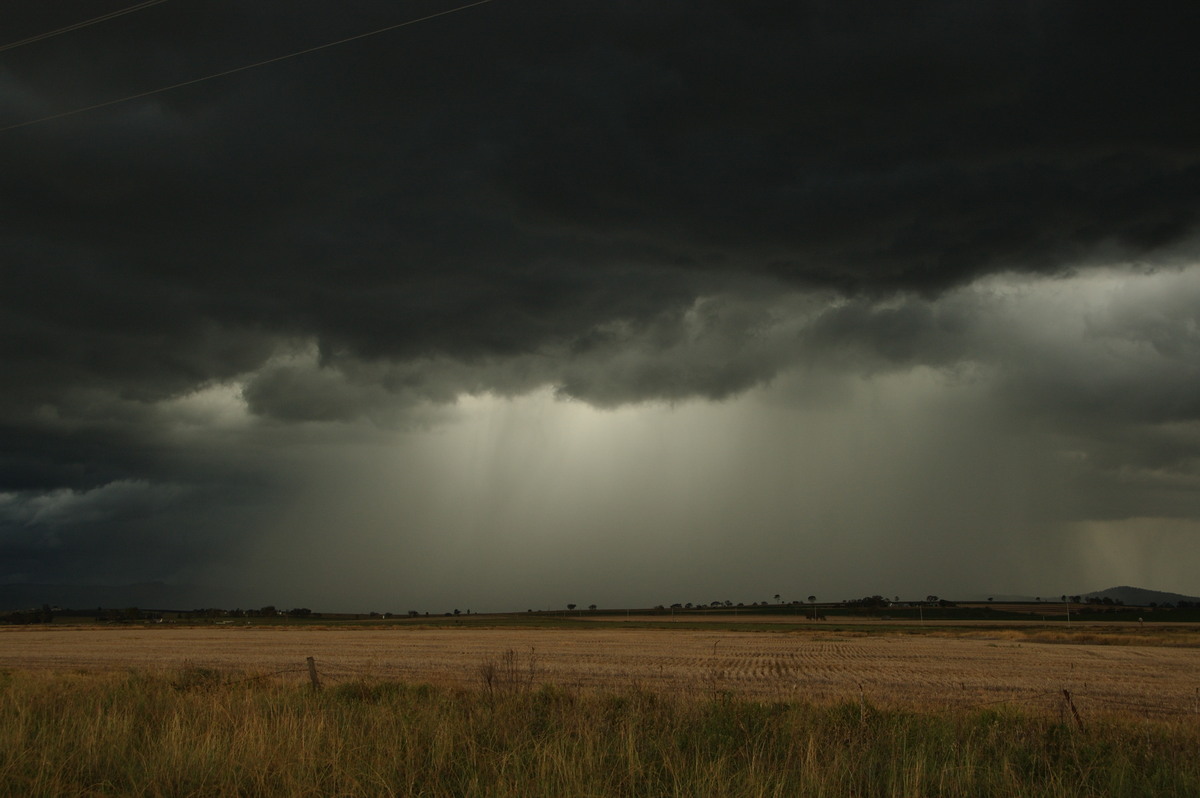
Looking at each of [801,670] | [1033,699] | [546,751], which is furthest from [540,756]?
[801,670]

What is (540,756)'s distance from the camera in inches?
375

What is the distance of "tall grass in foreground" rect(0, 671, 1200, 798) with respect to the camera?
8383mm

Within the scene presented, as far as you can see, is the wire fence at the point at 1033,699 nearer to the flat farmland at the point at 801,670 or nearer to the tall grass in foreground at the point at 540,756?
the flat farmland at the point at 801,670

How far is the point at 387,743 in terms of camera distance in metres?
10.2

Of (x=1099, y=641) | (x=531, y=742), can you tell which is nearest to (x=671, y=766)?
(x=531, y=742)

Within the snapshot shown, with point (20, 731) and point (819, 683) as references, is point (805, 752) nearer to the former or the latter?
point (20, 731)

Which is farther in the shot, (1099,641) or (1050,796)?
(1099,641)

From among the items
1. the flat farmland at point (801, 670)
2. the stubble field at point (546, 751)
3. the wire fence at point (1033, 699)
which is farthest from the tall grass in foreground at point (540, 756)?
the flat farmland at point (801, 670)

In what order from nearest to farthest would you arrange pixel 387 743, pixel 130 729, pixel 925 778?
1. pixel 925 778
2. pixel 387 743
3. pixel 130 729

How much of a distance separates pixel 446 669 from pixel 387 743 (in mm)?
31557

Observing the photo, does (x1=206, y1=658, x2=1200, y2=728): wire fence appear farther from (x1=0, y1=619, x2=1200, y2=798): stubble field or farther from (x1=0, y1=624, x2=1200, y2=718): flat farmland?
(x1=0, y1=619, x2=1200, y2=798): stubble field

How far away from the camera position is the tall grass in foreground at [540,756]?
330 inches

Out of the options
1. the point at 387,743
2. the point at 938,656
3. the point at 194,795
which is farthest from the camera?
the point at 938,656

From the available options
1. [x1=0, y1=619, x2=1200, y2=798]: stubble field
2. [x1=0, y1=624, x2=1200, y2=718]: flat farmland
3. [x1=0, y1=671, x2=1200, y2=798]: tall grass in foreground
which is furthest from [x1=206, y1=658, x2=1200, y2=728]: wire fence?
[x1=0, y1=671, x2=1200, y2=798]: tall grass in foreground
